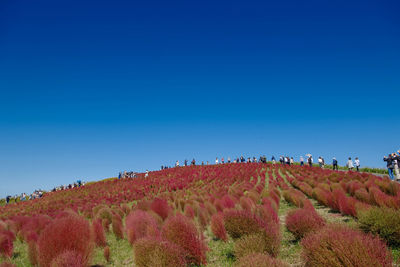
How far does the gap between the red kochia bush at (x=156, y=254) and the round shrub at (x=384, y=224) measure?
13.6ft

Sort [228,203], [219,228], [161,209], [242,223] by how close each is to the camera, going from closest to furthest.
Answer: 1. [242,223]
2. [219,228]
3. [161,209]
4. [228,203]

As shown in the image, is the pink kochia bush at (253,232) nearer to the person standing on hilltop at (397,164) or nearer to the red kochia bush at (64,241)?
the red kochia bush at (64,241)

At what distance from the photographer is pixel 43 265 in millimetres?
4723

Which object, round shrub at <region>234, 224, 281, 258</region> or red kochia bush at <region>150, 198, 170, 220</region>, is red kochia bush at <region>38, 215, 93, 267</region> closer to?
round shrub at <region>234, 224, 281, 258</region>

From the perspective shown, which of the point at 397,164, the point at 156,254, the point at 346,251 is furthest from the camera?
the point at 397,164

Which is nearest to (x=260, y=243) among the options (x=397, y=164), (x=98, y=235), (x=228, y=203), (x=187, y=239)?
(x=187, y=239)

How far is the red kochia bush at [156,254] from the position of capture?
414 centimetres

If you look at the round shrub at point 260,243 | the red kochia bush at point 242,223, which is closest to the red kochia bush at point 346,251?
the round shrub at point 260,243

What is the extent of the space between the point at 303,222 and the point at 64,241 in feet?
17.7

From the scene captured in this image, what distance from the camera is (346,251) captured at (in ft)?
10.5

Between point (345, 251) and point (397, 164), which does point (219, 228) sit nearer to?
point (345, 251)

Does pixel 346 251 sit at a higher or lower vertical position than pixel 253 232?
higher

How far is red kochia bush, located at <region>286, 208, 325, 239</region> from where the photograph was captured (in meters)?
5.64

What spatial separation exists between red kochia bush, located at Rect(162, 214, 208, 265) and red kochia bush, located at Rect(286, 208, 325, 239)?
240 centimetres
